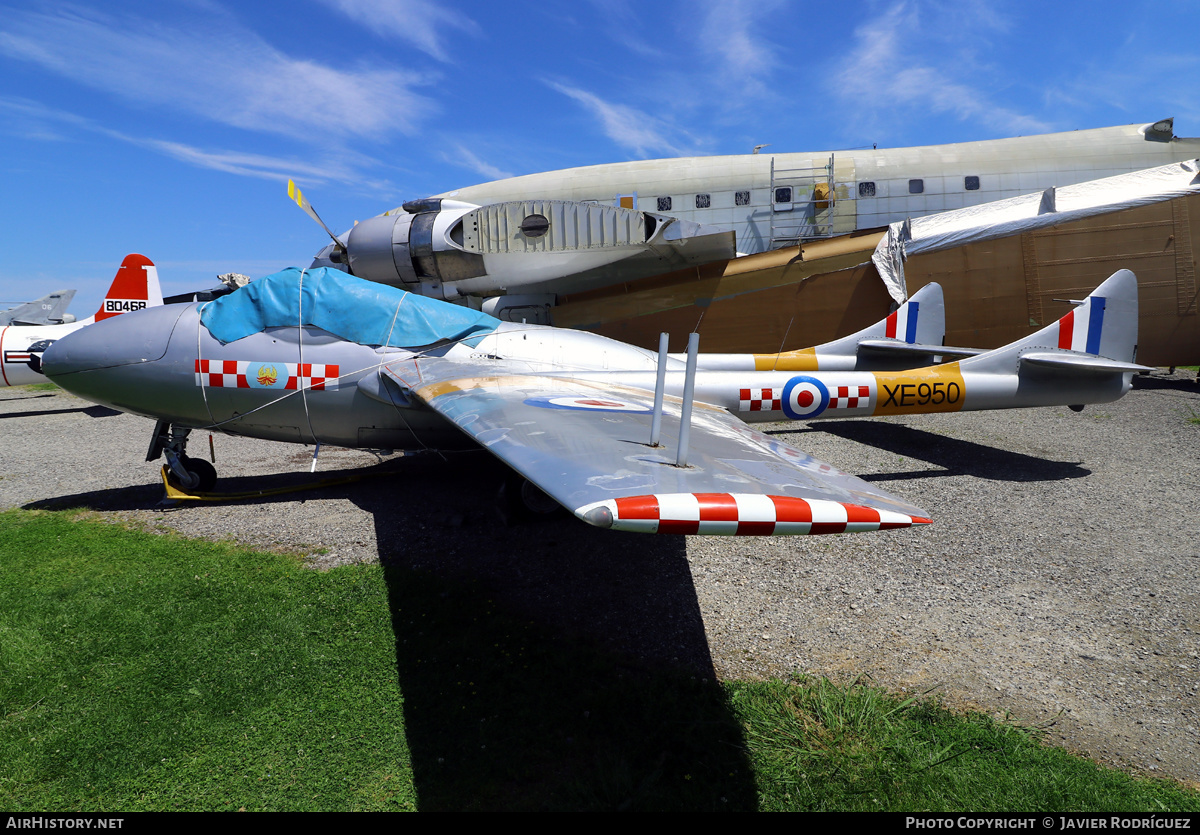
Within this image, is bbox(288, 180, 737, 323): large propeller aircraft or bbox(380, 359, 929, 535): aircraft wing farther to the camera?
bbox(288, 180, 737, 323): large propeller aircraft

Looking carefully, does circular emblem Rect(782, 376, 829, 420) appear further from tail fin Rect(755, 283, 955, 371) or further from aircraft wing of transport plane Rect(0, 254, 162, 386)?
aircraft wing of transport plane Rect(0, 254, 162, 386)

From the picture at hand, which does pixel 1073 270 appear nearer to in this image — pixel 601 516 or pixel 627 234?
pixel 627 234

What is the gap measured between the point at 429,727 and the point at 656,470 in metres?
1.90

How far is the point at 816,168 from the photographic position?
14.8 metres

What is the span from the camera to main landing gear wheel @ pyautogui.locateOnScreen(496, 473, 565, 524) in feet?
21.1

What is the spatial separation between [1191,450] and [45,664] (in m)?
13.1

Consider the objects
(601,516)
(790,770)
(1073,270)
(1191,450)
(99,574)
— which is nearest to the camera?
(601,516)

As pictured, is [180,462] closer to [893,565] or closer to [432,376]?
[432,376]

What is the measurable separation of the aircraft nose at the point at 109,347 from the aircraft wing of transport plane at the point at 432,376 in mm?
16

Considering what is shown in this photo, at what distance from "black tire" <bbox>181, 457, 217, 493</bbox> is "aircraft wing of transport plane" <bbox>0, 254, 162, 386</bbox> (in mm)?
10983

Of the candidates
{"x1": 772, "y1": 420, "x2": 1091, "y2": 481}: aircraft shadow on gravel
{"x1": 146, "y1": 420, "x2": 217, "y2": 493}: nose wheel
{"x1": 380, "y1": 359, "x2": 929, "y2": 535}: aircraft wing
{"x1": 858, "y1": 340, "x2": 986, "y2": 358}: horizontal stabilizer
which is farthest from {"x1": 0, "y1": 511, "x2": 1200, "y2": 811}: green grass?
{"x1": 858, "y1": 340, "x2": 986, "y2": 358}: horizontal stabilizer

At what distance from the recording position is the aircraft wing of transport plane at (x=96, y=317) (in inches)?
610

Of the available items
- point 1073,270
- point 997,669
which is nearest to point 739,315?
point 1073,270

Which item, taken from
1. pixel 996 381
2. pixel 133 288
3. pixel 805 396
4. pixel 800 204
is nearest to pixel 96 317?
pixel 133 288
